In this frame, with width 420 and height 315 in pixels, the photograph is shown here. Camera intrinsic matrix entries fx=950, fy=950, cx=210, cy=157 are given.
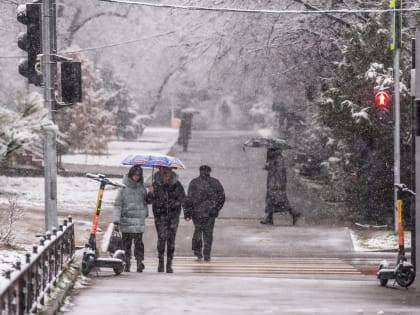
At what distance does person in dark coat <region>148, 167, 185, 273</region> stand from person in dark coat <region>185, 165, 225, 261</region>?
104 cm

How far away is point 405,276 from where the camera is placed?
485 inches

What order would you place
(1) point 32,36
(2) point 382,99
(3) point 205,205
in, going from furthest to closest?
(2) point 382,99
(3) point 205,205
(1) point 32,36

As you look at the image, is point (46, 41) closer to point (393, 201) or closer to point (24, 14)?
point (24, 14)

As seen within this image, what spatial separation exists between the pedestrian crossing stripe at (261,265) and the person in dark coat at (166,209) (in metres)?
0.71

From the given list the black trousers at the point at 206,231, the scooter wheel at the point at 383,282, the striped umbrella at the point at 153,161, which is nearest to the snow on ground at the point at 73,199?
the striped umbrella at the point at 153,161

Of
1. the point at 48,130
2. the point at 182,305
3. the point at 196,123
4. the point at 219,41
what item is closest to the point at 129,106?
the point at 196,123

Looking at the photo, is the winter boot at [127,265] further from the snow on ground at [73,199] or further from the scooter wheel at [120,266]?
the snow on ground at [73,199]

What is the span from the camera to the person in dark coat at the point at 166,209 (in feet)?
46.8

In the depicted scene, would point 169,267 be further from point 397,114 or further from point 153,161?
point 397,114

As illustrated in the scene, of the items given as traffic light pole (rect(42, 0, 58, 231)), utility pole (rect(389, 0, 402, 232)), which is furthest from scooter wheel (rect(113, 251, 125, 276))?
utility pole (rect(389, 0, 402, 232))

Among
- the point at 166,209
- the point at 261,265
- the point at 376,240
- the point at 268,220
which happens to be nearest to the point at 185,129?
the point at 268,220

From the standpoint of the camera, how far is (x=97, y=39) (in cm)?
5141

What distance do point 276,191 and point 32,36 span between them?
29.1ft

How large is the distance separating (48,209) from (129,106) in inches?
1782
